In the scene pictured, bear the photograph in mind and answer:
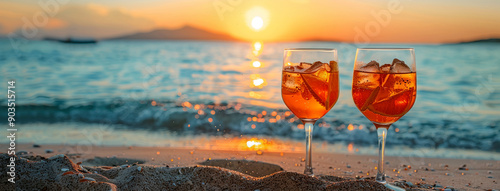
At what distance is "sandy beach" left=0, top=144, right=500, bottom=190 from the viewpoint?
8.43ft

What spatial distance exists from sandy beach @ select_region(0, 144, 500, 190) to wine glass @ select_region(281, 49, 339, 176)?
1.39 feet

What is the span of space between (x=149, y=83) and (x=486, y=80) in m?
11.3

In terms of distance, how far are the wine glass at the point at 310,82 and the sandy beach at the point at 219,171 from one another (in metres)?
0.42

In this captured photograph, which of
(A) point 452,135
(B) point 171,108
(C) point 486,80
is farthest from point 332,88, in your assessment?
(C) point 486,80

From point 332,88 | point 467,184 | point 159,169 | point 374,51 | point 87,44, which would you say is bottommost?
point 467,184

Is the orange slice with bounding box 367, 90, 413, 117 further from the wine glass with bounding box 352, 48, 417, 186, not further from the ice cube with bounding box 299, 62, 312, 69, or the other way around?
the ice cube with bounding box 299, 62, 312, 69

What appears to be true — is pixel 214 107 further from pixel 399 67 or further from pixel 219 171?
pixel 399 67

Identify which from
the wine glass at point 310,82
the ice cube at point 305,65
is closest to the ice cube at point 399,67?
the wine glass at point 310,82

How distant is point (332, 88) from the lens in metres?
2.63

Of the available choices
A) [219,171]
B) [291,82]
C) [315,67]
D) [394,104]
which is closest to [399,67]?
[394,104]

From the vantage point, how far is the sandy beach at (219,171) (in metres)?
2.57

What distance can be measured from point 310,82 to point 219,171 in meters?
0.87

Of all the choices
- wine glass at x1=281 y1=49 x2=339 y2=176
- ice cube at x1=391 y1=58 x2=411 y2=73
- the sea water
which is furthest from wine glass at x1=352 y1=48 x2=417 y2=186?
the sea water

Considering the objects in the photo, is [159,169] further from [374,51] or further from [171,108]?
[171,108]
